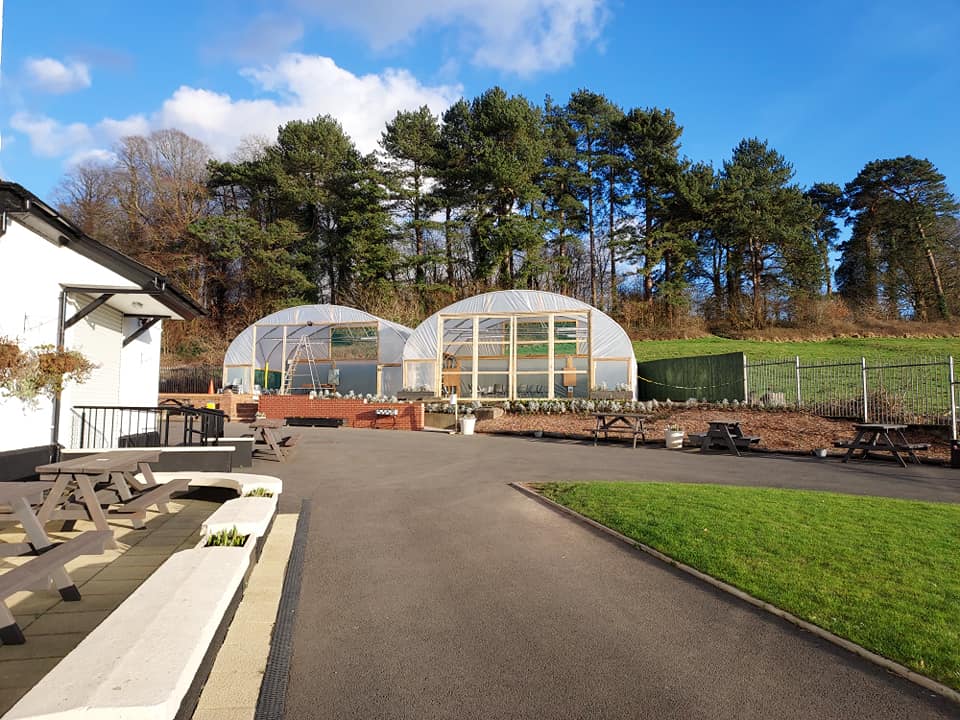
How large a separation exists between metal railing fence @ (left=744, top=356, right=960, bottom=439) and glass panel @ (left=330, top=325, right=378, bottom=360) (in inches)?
674

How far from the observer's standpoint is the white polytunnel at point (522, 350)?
947 inches

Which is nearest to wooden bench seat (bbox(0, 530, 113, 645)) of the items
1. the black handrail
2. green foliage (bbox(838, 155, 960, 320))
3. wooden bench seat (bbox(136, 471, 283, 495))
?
wooden bench seat (bbox(136, 471, 283, 495))

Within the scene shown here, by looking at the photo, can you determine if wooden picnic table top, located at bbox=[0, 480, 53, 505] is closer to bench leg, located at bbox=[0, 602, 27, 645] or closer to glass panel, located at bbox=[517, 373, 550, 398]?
bench leg, located at bbox=[0, 602, 27, 645]

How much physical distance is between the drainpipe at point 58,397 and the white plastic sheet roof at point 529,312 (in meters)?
17.8

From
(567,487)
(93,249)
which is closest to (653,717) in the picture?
(567,487)

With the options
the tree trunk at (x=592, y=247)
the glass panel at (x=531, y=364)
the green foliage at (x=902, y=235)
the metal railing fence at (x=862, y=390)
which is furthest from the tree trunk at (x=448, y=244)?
the green foliage at (x=902, y=235)

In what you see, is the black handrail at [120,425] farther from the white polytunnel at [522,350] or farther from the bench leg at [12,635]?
the white polytunnel at [522,350]

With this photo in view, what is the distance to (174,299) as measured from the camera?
954 cm

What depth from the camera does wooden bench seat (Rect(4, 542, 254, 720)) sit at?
1969 millimetres

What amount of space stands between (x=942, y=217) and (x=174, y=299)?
47.9 m

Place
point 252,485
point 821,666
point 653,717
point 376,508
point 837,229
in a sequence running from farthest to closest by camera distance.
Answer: point 837,229
point 376,508
point 252,485
point 821,666
point 653,717

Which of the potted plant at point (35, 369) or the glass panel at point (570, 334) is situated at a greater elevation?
the glass panel at point (570, 334)

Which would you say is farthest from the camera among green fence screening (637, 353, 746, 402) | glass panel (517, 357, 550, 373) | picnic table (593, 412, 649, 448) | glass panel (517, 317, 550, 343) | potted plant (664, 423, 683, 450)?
glass panel (517, 357, 550, 373)

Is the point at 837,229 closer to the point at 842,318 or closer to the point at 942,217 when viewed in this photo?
the point at 942,217
